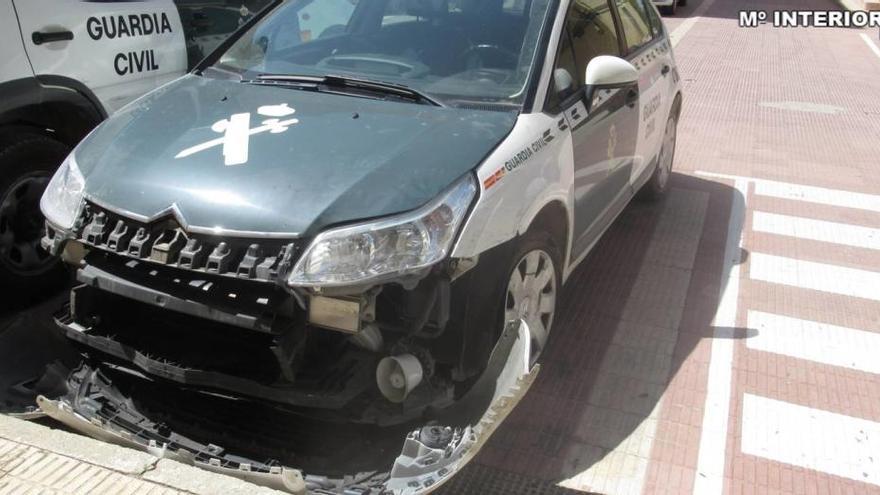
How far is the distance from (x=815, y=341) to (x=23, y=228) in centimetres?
430

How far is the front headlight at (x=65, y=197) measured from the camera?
2.98 meters

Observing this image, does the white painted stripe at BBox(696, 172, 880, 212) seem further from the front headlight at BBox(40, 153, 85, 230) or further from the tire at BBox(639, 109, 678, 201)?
the front headlight at BBox(40, 153, 85, 230)

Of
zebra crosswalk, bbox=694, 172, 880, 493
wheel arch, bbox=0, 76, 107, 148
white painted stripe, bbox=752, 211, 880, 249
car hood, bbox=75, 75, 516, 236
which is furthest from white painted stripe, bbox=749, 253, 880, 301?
wheel arch, bbox=0, 76, 107, 148

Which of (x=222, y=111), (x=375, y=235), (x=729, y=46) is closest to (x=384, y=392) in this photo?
(x=375, y=235)

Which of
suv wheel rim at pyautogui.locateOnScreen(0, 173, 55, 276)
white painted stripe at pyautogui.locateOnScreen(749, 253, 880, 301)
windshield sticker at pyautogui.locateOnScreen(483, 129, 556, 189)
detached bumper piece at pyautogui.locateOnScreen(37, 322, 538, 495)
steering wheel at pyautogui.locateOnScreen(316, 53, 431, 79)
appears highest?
steering wheel at pyautogui.locateOnScreen(316, 53, 431, 79)

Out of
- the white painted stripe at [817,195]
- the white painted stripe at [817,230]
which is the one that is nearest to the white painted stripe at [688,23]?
the white painted stripe at [817,195]

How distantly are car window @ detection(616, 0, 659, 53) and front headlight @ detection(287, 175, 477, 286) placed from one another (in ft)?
8.79

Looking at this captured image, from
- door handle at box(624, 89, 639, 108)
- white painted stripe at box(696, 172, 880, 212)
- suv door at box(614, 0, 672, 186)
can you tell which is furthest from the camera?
white painted stripe at box(696, 172, 880, 212)

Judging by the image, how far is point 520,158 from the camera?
324 cm

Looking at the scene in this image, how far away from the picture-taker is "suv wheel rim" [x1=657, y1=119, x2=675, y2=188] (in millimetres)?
6234

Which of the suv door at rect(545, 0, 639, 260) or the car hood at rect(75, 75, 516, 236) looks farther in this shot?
the suv door at rect(545, 0, 639, 260)

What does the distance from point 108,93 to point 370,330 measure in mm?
2617

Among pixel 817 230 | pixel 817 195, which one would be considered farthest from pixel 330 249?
pixel 817 195

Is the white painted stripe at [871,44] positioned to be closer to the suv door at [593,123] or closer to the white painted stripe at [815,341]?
the white painted stripe at [815,341]
